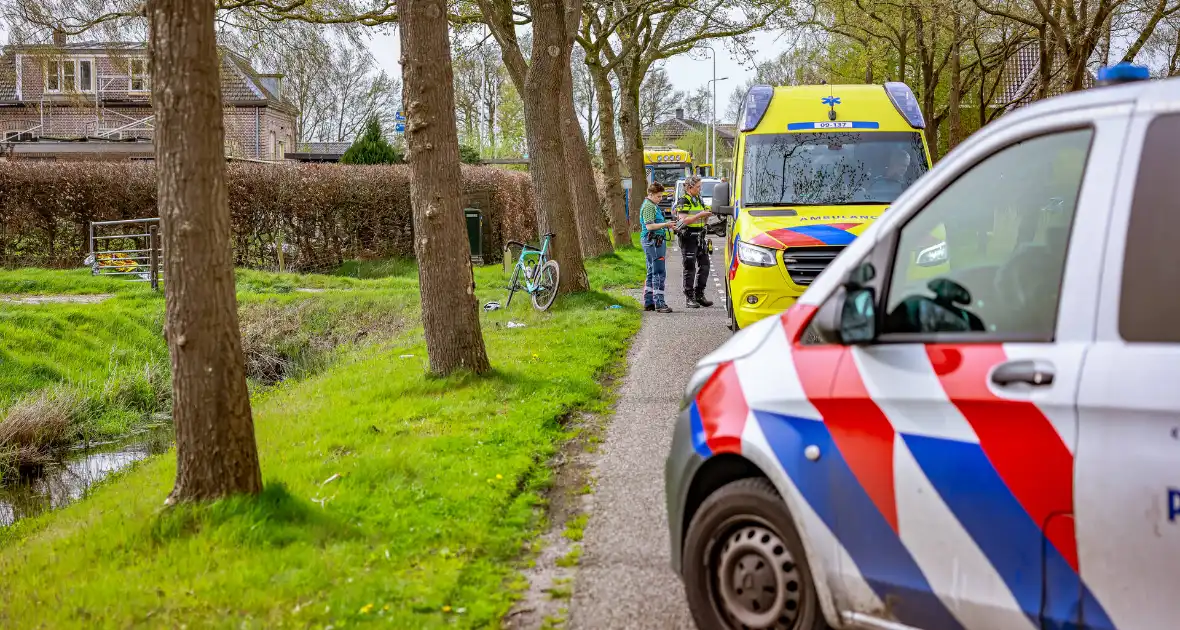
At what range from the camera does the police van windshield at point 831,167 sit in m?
11.5

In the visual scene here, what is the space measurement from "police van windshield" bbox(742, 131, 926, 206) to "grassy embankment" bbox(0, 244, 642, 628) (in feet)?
9.85

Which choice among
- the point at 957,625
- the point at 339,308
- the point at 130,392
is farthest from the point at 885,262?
the point at 339,308

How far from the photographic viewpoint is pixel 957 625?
316 cm

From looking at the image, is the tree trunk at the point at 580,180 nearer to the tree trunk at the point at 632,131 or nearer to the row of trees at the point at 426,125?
the row of trees at the point at 426,125

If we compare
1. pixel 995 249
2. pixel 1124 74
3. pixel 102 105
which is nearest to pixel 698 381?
pixel 995 249

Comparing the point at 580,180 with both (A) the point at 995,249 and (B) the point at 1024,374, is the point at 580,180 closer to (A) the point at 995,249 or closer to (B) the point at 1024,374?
(A) the point at 995,249

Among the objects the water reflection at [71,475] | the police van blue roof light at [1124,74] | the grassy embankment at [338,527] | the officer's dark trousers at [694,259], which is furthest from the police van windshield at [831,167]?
the police van blue roof light at [1124,74]

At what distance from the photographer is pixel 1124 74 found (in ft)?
11.0

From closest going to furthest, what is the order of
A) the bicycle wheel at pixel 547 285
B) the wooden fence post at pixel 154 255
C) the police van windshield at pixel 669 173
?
the bicycle wheel at pixel 547 285 < the wooden fence post at pixel 154 255 < the police van windshield at pixel 669 173

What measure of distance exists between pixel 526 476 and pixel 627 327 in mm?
7342

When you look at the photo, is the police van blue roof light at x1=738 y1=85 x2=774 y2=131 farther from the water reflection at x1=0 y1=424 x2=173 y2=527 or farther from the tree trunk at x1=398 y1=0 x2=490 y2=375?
the water reflection at x1=0 y1=424 x2=173 y2=527

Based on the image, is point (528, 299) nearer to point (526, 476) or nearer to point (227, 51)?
point (227, 51)

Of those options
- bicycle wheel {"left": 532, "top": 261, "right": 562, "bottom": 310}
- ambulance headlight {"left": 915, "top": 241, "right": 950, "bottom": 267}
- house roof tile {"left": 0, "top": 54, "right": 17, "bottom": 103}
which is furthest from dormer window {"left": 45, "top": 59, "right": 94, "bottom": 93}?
ambulance headlight {"left": 915, "top": 241, "right": 950, "bottom": 267}

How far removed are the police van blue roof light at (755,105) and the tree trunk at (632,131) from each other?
18676 mm
